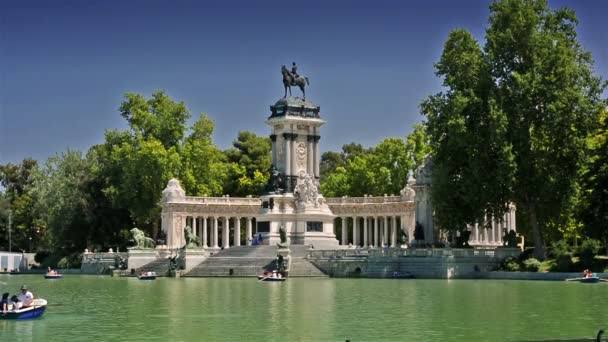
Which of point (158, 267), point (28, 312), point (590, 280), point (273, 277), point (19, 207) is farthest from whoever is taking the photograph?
point (19, 207)

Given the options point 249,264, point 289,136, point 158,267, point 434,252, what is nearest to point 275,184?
point 289,136

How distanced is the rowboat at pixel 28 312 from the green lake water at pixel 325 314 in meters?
0.29

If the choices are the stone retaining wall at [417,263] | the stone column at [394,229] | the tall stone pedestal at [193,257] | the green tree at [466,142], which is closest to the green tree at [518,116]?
the green tree at [466,142]

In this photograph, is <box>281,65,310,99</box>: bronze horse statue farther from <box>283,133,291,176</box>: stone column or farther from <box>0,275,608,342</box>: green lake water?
<box>0,275,608,342</box>: green lake water

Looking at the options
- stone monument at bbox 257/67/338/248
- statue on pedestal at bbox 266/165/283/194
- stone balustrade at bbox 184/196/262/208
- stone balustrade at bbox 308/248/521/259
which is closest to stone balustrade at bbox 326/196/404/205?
stone monument at bbox 257/67/338/248

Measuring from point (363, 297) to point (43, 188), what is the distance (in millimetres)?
54063


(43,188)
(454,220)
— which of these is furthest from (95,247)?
(454,220)

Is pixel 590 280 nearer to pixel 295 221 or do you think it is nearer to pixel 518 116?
pixel 518 116

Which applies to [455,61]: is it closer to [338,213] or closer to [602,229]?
[602,229]

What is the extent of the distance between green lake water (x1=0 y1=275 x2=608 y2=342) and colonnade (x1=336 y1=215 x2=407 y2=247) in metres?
35.7

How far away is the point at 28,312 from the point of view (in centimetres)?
3092

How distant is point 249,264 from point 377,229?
837 inches

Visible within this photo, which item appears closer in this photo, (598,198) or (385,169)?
(598,198)

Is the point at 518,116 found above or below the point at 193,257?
above
